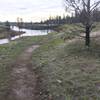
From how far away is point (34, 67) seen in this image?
12891mm

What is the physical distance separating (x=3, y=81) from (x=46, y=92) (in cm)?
278

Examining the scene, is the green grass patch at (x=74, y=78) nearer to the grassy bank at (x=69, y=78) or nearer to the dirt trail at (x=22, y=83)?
the grassy bank at (x=69, y=78)

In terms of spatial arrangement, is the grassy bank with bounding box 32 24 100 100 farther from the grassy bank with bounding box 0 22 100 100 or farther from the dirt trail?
the dirt trail

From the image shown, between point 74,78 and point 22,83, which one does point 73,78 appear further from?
point 22,83

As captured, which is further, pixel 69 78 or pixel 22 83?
pixel 22 83

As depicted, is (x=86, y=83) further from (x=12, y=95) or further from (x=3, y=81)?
(x=3, y=81)

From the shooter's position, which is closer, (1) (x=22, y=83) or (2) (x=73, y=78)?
(2) (x=73, y=78)

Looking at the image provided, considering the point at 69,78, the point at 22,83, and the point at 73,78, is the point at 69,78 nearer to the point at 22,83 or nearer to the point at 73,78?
the point at 73,78

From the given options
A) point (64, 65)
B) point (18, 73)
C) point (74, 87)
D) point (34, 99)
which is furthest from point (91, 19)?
point (34, 99)

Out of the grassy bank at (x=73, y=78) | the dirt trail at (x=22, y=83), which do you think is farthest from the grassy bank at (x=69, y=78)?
the dirt trail at (x=22, y=83)

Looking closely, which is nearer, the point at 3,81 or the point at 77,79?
the point at 77,79

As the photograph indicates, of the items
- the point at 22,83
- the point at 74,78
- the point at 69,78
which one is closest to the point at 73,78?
the point at 74,78

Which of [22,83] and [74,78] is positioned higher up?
[74,78]

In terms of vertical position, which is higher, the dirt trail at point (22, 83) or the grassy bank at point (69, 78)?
the grassy bank at point (69, 78)
